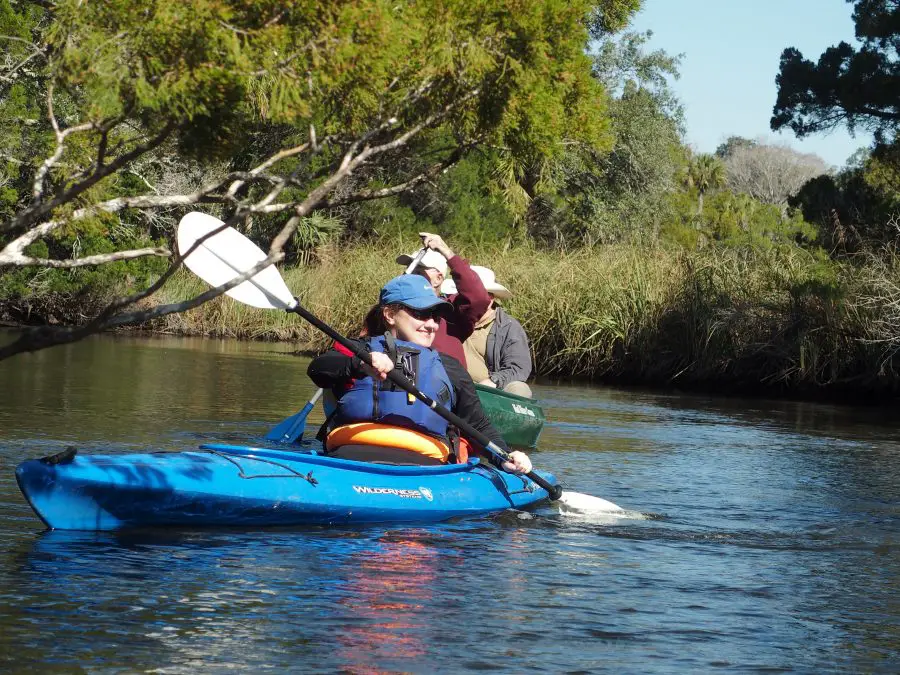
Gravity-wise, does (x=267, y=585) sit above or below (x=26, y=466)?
below

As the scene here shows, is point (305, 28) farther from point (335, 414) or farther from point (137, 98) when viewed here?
point (335, 414)

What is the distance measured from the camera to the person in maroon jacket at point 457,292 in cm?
821

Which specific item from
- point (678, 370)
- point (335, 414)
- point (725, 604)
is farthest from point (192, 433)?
point (678, 370)

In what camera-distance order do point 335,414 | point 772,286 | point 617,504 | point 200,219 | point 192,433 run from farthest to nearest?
1. point 772,286
2. point 192,433
3. point 617,504
4. point 335,414
5. point 200,219

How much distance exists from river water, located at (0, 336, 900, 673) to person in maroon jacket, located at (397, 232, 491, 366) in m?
1.23

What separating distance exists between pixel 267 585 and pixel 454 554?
113 centimetres

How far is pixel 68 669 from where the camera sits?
390cm

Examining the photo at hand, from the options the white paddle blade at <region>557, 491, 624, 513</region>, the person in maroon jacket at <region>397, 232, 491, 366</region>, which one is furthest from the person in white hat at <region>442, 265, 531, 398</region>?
the white paddle blade at <region>557, 491, 624, 513</region>

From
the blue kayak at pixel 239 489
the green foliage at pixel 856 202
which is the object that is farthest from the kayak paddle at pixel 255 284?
the green foliage at pixel 856 202

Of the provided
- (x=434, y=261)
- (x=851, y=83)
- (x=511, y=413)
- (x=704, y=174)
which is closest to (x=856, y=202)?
(x=851, y=83)

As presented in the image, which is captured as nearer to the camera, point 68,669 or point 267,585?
point 68,669

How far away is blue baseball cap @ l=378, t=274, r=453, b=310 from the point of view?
626 cm

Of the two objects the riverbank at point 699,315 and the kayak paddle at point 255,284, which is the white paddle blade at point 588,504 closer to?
the kayak paddle at point 255,284

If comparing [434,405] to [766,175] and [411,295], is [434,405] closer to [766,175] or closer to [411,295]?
[411,295]
